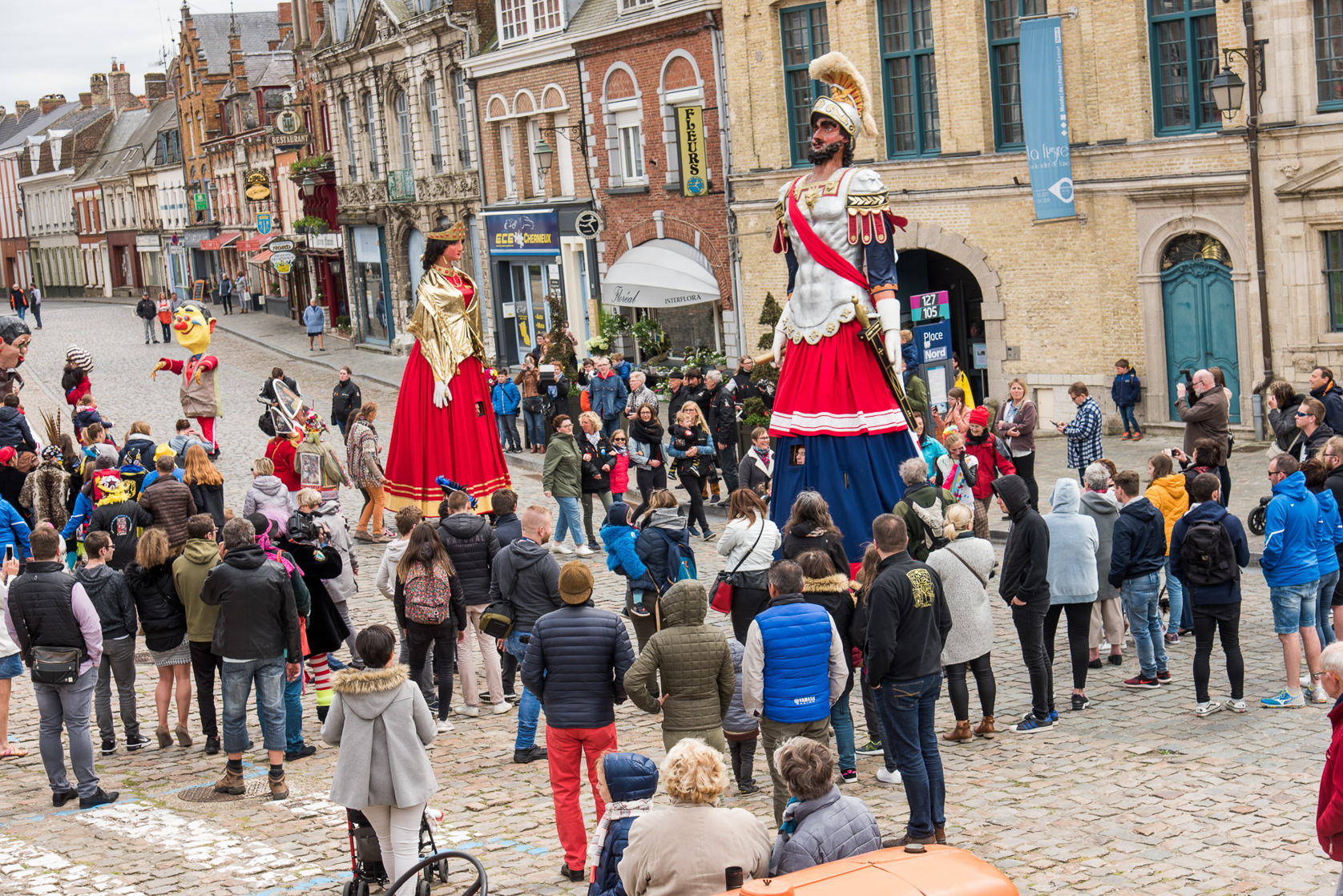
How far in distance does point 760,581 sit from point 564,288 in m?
25.6

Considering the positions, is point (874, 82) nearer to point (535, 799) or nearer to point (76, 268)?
point (535, 799)

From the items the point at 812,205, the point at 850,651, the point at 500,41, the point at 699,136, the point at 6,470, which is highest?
the point at 500,41

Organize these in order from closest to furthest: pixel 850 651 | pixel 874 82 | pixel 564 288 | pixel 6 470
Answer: pixel 850 651, pixel 6 470, pixel 874 82, pixel 564 288

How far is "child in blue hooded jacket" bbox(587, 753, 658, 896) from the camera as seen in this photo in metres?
6.13

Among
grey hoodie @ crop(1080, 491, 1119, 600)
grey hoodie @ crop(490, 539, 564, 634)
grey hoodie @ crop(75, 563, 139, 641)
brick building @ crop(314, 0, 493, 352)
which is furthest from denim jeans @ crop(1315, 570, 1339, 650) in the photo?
brick building @ crop(314, 0, 493, 352)

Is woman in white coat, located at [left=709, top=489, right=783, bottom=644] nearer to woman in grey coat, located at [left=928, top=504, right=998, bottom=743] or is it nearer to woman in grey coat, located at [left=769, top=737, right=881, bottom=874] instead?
woman in grey coat, located at [left=928, top=504, right=998, bottom=743]

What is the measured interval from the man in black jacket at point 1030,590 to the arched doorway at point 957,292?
15.1 meters

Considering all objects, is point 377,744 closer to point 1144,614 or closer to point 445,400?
point 1144,614

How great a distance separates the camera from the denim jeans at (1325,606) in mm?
10672

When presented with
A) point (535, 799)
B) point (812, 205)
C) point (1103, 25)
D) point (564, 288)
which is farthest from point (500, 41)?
point (535, 799)

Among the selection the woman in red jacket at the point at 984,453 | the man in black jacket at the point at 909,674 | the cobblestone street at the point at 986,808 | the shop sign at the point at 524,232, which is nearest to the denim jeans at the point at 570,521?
the woman in red jacket at the point at 984,453

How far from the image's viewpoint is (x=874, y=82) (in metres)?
24.6

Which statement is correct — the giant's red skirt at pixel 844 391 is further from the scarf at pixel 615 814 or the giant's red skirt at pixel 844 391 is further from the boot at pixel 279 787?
the scarf at pixel 615 814

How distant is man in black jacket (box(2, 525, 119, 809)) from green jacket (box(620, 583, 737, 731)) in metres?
4.08
